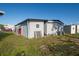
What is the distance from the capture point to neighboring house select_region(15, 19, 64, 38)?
2750 millimetres

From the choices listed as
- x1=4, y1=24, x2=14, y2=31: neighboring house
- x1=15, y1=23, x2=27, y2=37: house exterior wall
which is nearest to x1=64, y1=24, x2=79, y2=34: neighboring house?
x1=15, y1=23, x2=27, y2=37: house exterior wall

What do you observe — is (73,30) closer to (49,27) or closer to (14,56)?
(49,27)

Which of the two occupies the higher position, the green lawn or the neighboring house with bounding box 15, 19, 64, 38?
the neighboring house with bounding box 15, 19, 64, 38

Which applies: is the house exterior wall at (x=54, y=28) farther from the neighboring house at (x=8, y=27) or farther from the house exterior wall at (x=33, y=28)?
the neighboring house at (x=8, y=27)

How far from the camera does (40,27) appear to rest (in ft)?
9.08

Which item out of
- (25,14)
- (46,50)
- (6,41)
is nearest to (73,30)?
(46,50)

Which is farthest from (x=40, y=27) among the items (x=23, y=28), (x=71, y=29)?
(x=71, y=29)

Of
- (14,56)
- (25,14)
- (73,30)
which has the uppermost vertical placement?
(25,14)

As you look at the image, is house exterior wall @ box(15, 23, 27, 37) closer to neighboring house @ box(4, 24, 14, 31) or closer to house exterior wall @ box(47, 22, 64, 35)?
neighboring house @ box(4, 24, 14, 31)

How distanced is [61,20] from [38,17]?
0.24m

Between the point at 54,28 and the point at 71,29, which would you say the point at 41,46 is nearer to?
the point at 54,28

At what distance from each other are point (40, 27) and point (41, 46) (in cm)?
20

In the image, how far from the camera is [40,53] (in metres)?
2.73

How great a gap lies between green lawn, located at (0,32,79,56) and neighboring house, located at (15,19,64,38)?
0.05 m
